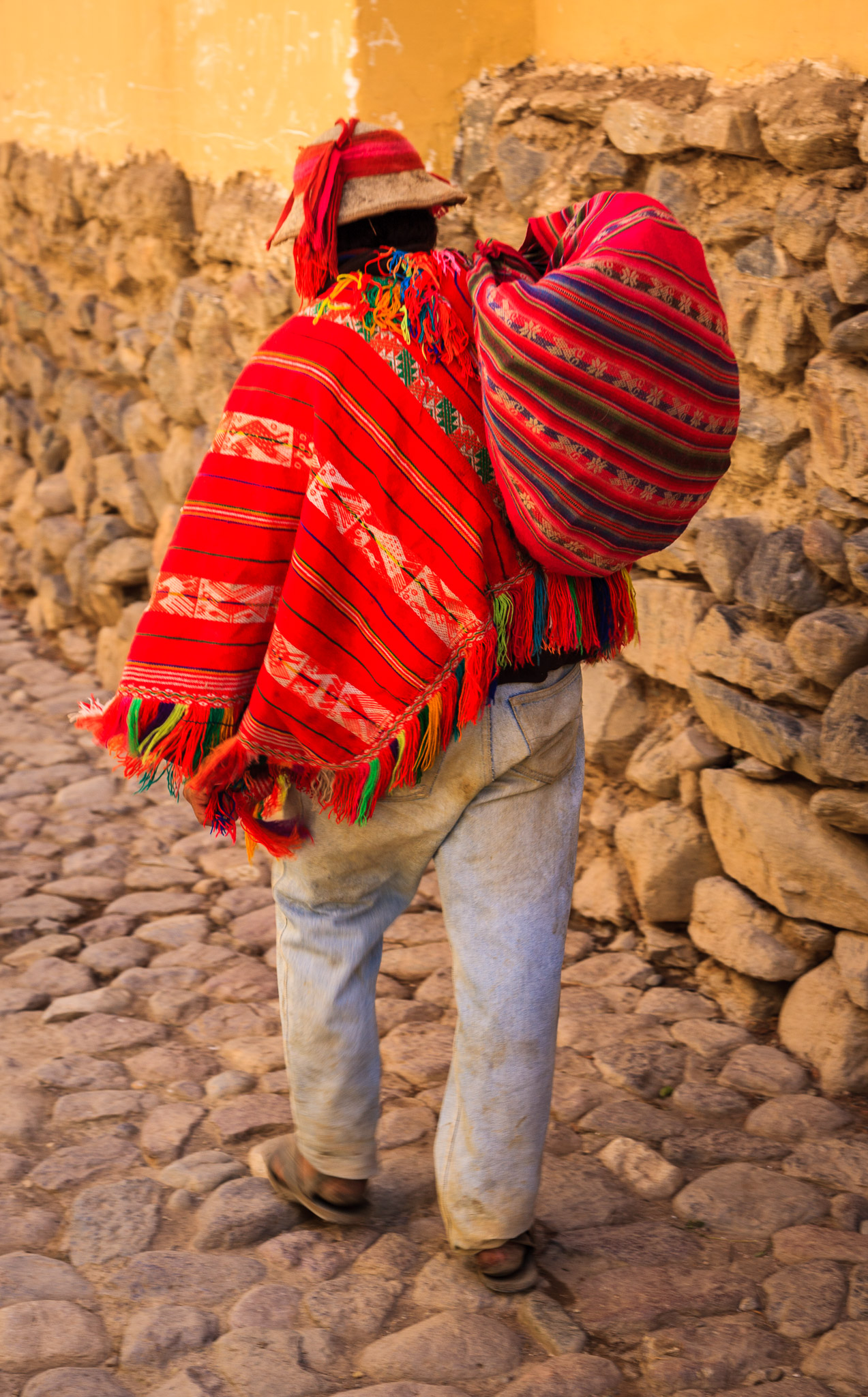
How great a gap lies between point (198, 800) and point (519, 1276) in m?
0.90

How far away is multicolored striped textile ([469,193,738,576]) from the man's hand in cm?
59

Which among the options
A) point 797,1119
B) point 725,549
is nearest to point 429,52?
point 725,549

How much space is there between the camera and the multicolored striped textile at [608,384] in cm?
147

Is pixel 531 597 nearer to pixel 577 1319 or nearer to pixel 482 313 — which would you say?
pixel 482 313

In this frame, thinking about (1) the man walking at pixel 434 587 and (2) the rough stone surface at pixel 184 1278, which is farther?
(2) the rough stone surface at pixel 184 1278

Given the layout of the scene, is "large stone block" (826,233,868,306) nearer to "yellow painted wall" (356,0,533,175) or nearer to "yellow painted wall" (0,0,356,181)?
"yellow painted wall" (356,0,533,175)

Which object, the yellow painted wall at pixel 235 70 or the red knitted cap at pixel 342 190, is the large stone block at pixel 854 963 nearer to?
the red knitted cap at pixel 342 190

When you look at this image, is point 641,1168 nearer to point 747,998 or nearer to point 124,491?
point 747,998

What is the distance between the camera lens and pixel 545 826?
184 centimetres

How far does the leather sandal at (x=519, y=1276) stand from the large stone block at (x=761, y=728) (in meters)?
1.12

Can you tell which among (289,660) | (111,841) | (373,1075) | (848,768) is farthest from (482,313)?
(111,841)

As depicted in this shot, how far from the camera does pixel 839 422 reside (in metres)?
2.49

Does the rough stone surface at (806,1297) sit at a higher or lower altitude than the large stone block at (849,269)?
lower

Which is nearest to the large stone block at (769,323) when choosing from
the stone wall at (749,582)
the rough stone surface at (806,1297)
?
the stone wall at (749,582)
